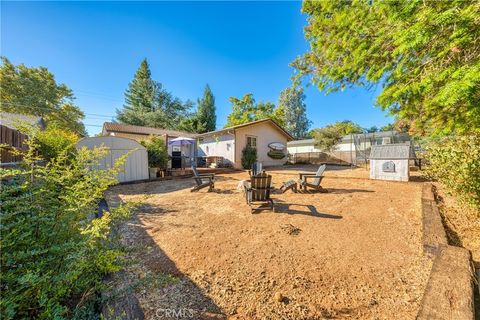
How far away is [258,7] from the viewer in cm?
965

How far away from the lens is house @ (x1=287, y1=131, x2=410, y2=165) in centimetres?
1572

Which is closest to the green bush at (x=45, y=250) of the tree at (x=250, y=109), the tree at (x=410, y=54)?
the tree at (x=410, y=54)

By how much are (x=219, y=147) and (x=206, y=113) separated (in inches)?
714

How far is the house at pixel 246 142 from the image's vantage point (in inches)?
583

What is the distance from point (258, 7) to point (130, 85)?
30587mm

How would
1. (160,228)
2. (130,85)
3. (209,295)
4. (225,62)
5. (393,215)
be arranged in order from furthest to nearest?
(130,85) → (225,62) → (393,215) → (160,228) → (209,295)

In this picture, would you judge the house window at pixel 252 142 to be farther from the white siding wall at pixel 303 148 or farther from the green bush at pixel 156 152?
the white siding wall at pixel 303 148

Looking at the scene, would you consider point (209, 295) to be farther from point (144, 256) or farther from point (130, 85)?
point (130, 85)

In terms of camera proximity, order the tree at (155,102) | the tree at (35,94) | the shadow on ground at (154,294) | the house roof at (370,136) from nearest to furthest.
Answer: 1. the shadow on ground at (154,294)
2. the house roof at (370,136)
3. the tree at (35,94)
4. the tree at (155,102)

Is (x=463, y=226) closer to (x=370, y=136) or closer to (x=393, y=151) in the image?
(x=393, y=151)

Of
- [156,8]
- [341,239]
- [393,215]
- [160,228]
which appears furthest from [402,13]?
[156,8]

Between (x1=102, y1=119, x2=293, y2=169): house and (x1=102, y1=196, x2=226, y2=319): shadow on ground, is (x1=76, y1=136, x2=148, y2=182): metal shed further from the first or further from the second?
(x1=102, y1=196, x2=226, y2=319): shadow on ground

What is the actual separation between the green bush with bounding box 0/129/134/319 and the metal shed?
26.3 ft

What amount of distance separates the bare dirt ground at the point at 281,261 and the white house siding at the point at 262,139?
32.5 ft
